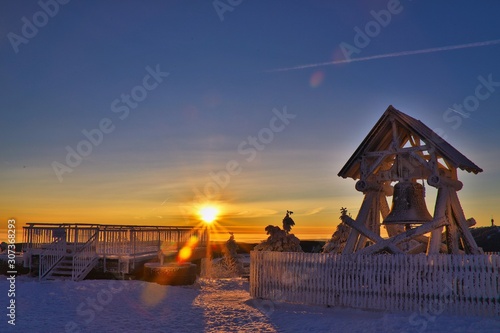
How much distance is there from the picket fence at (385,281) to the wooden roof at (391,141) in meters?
3.74

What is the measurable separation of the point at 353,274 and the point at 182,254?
15.6 meters

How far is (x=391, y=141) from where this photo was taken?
21656mm

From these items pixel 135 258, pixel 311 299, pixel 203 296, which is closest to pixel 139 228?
pixel 135 258

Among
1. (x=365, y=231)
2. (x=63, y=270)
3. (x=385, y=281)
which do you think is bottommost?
(x=63, y=270)

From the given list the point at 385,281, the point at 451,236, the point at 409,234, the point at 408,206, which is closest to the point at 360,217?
the point at 409,234

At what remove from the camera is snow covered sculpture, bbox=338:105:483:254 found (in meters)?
18.6

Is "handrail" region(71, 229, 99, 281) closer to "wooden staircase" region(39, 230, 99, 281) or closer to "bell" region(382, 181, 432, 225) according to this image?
"wooden staircase" region(39, 230, 99, 281)

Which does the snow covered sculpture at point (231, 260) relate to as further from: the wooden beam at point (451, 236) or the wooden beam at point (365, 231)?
the wooden beam at point (451, 236)

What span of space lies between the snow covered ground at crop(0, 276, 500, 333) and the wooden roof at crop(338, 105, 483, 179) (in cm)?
557

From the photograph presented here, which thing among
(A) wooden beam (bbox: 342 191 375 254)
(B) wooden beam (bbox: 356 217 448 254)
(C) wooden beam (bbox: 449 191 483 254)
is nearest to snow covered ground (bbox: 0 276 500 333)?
(B) wooden beam (bbox: 356 217 448 254)

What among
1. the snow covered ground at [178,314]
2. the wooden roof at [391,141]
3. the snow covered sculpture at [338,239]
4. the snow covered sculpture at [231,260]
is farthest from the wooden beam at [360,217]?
the snow covered sculpture at [231,260]

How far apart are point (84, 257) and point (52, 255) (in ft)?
6.08

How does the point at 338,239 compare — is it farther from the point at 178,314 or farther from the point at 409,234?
the point at 178,314

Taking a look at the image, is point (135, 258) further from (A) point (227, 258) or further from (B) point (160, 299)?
(A) point (227, 258)
